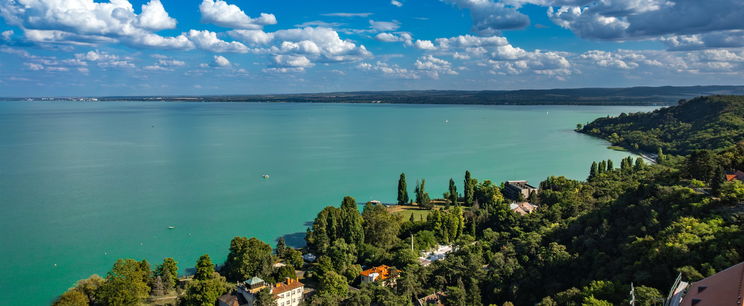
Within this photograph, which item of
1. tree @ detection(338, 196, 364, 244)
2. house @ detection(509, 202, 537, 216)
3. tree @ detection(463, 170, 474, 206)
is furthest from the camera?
tree @ detection(463, 170, 474, 206)

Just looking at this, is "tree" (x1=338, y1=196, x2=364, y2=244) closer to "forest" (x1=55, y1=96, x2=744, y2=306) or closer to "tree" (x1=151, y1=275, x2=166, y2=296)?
"forest" (x1=55, y1=96, x2=744, y2=306)

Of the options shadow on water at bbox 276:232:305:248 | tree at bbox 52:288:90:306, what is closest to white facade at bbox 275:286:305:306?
tree at bbox 52:288:90:306

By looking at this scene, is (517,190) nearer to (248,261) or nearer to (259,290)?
(248,261)

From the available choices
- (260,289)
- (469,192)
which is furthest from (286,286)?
(469,192)

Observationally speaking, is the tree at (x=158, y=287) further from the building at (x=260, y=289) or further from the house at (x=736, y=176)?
the house at (x=736, y=176)

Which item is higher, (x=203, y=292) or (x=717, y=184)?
(x=717, y=184)

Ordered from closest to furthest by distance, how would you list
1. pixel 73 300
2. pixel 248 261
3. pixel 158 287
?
pixel 73 300 < pixel 158 287 < pixel 248 261

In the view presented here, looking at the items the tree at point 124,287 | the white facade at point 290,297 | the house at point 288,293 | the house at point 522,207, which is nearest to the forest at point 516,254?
the tree at point 124,287
